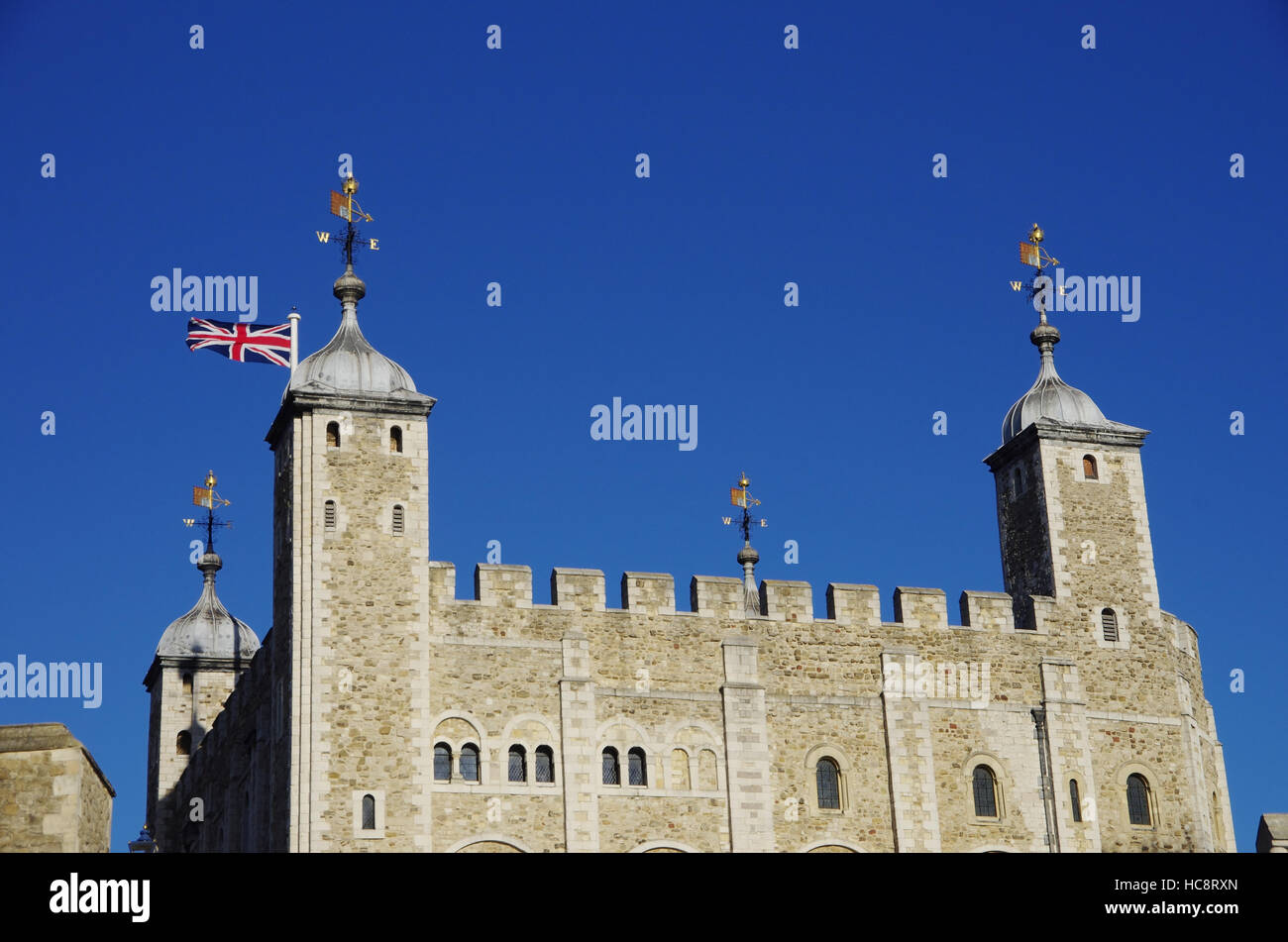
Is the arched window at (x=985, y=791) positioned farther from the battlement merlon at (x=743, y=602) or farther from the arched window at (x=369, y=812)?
the arched window at (x=369, y=812)

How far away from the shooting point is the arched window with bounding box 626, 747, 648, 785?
43406 mm

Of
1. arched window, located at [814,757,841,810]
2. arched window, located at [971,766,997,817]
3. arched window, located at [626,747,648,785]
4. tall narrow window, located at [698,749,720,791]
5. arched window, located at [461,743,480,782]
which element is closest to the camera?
arched window, located at [461,743,480,782]

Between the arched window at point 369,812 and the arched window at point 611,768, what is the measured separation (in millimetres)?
5029

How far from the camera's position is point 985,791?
149 ft

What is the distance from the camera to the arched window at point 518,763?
42.7 metres

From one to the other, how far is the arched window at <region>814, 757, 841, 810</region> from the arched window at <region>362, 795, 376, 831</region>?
9.70m

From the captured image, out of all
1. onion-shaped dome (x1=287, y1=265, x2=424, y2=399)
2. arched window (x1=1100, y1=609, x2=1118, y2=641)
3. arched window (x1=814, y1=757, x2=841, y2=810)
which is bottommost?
arched window (x1=814, y1=757, x2=841, y2=810)

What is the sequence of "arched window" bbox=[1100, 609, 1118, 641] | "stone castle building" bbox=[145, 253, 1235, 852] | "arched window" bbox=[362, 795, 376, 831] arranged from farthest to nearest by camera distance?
"arched window" bbox=[1100, 609, 1118, 641]
"stone castle building" bbox=[145, 253, 1235, 852]
"arched window" bbox=[362, 795, 376, 831]

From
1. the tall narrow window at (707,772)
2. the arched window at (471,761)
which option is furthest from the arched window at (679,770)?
the arched window at (471,761)

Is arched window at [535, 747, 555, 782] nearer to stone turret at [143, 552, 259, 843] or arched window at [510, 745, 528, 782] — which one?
arched window at [510, 745, 528, 782]

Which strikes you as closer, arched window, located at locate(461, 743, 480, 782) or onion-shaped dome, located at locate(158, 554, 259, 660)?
arched window, located at locate(461, 743, 480, 782)

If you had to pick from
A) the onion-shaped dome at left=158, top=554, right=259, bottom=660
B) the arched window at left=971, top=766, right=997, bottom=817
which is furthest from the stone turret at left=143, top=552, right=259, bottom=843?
the arched window at left=971, top=766, right=997, bottom=817
